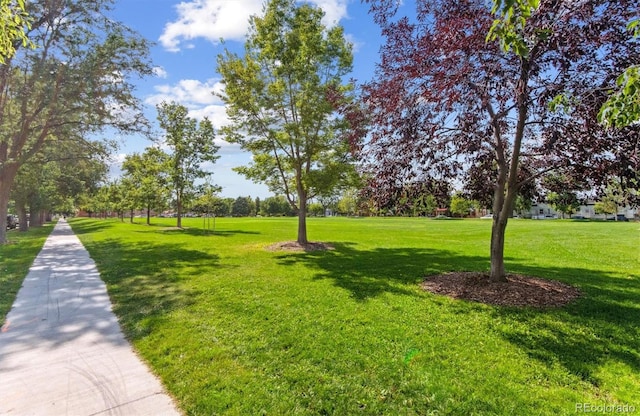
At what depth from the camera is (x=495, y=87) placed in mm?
5172

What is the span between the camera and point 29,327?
4.75 metres

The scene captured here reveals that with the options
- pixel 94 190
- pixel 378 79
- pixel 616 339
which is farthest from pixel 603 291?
pixel 94 190

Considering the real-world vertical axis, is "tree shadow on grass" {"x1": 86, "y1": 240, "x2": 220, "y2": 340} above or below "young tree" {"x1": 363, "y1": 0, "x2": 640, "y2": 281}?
below

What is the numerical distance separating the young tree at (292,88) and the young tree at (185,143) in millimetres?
13725

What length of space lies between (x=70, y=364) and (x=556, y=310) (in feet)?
20.9

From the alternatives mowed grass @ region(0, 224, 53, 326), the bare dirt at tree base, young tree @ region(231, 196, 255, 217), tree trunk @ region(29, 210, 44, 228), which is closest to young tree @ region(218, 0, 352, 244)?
the bare dirt at tree base

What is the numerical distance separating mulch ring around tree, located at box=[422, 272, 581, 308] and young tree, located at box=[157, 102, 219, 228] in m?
22.0

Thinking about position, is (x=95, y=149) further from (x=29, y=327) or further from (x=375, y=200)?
(x=375, y=200)

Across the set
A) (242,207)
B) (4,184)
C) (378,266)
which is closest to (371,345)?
(378,266)

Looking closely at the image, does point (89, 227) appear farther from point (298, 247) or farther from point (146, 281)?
point (146, 281)

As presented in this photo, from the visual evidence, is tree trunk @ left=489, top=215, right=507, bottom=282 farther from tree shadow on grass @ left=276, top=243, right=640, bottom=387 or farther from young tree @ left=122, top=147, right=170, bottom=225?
young tree @ left=122, top=147, right=170, bottom=225

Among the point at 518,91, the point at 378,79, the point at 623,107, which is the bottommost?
the point at 623,107

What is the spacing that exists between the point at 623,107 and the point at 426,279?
5.44m

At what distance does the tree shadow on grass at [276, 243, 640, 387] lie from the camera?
3.81 meters
